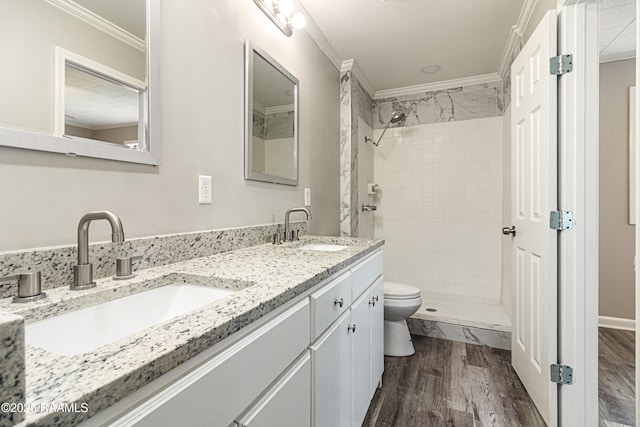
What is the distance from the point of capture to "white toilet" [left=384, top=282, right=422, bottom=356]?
84.3 inches

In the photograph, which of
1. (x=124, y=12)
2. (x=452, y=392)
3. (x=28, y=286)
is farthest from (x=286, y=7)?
(x=452, y=392)

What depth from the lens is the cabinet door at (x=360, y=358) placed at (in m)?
1.28

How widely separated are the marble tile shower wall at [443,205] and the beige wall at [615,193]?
0.77m

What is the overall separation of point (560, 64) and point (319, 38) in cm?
151

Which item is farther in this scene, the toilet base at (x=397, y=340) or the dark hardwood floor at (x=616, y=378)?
the toilet base at (x=397, y=340)

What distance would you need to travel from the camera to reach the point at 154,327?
521mm

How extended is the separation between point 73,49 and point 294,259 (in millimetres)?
895

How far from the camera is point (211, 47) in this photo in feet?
4.15

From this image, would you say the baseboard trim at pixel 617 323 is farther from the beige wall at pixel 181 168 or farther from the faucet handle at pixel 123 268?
the faucet handle at pixel 123 268

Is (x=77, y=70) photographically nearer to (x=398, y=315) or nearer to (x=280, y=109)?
(x=280, y=109)

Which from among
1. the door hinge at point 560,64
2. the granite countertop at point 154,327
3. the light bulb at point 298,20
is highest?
the light bulb at point 298,20

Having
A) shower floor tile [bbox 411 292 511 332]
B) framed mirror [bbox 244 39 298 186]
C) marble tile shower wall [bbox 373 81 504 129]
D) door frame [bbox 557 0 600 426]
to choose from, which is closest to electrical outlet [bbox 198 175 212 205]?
framed mirror [bbox 244 39 298 186]

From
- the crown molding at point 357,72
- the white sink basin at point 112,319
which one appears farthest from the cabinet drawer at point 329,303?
the crown molding at point 357,72

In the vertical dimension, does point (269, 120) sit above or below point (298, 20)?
below
